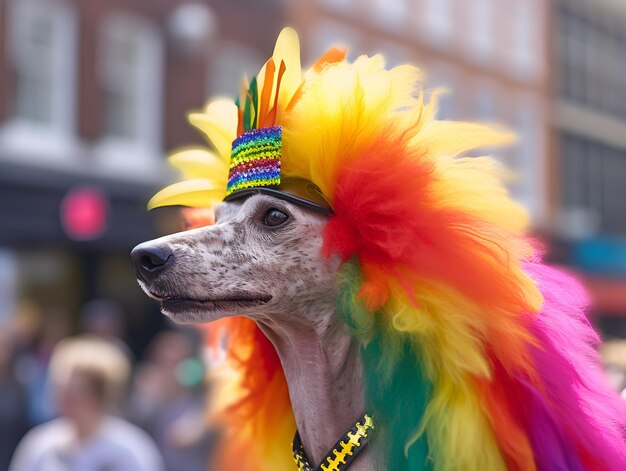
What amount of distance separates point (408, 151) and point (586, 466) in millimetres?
792

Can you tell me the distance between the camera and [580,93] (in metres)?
24.7

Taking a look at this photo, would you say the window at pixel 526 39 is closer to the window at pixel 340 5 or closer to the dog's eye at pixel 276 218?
the window at pixel 340 5

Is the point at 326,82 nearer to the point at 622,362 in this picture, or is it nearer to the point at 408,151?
the point at 408,151

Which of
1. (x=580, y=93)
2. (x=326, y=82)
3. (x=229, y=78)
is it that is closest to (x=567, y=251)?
(x=580, y=93)

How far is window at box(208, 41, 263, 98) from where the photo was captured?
14023 mm

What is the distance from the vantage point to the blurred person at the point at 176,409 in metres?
5.50

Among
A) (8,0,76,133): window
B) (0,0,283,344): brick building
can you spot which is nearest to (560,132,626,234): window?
(0,0,283,344): brick building

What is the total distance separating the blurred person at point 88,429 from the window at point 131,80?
8.28m

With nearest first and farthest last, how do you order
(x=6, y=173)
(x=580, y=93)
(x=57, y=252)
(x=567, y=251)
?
(x=6, y=173)
(x=57, y=252)
(x=567, y=251)
(x=580, y=93)

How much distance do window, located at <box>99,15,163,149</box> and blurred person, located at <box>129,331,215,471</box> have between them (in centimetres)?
603

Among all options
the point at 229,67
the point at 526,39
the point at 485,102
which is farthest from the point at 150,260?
the point at 526,39

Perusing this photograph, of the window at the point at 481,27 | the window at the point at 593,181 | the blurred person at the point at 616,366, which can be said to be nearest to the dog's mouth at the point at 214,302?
the blurred person at the point at 616,366

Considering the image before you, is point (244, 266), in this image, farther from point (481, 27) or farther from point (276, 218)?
point (481, 27)

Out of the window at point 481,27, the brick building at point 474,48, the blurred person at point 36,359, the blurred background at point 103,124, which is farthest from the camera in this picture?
the window at point 481,27
